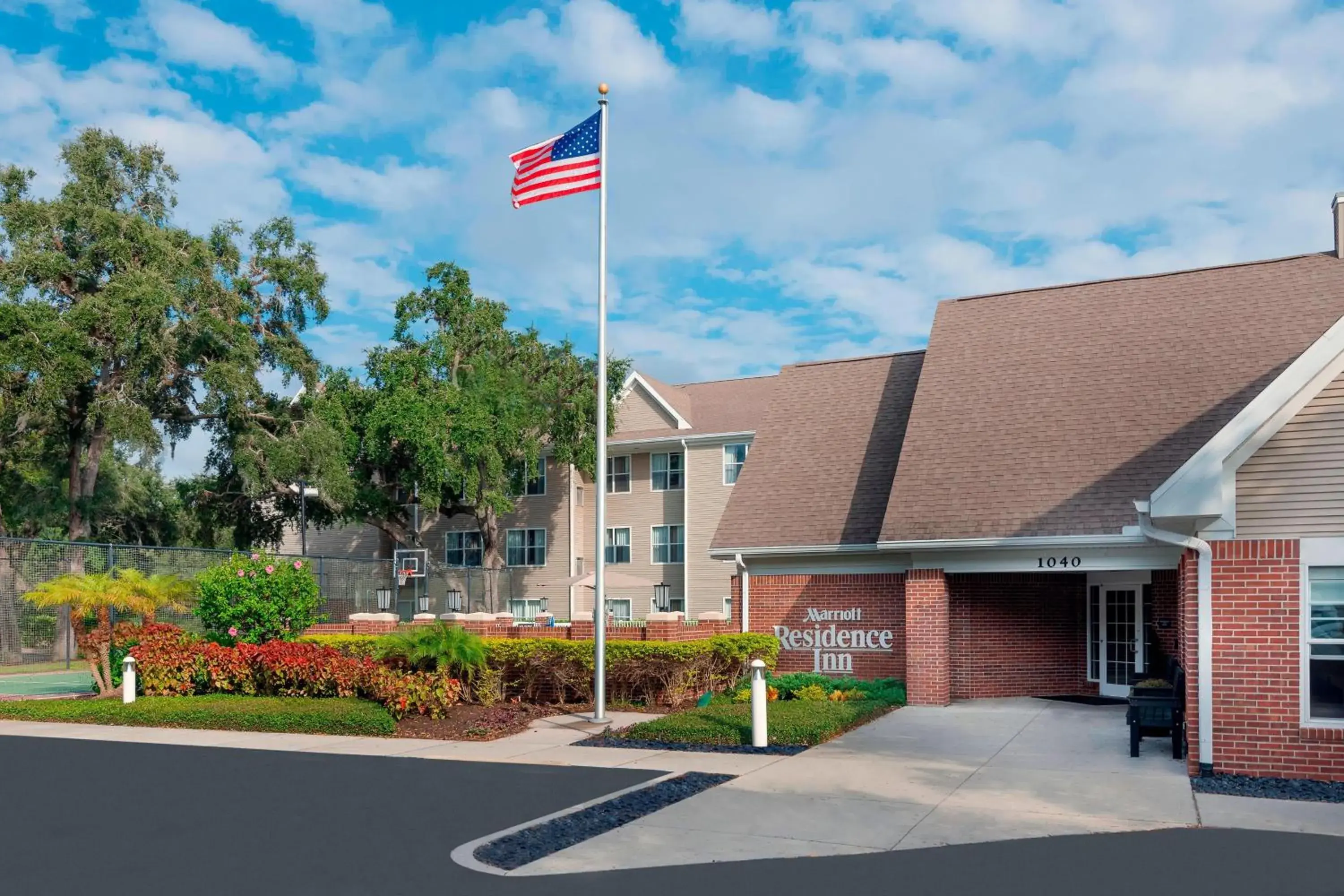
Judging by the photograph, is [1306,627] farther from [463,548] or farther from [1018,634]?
[463,548]

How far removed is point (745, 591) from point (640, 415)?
23.4 metres

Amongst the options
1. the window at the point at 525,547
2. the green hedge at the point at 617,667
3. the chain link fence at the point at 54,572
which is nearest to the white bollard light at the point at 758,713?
the green hedge at the point at 617,667

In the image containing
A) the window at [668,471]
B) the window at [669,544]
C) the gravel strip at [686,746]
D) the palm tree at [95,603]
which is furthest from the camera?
the window at [668,471]

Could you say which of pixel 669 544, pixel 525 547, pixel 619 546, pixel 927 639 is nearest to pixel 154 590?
pixel 927 639

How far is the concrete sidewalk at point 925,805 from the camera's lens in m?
9.77

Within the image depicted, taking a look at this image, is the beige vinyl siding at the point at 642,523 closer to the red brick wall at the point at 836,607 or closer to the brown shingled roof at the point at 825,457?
the brown shingled roof at the point at 825,457

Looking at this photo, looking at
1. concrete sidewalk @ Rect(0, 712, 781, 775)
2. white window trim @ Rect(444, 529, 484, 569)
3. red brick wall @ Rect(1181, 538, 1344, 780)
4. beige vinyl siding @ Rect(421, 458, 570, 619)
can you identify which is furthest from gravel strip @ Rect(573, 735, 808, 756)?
white window trim @ Rect(444, 529, 484, 569)

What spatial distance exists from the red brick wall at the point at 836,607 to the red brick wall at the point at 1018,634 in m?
1.14

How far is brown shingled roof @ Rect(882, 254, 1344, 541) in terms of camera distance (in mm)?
19828

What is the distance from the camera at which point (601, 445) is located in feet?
59.5

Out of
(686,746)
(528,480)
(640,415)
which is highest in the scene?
(640,415)

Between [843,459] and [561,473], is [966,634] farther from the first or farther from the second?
[561,473]

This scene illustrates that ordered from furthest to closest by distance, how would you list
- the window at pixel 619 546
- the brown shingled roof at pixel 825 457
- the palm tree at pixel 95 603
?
the window at pixel 619 546 < the brown shingled roof at pixel 825 457 < the palm tree at pixel 95 603

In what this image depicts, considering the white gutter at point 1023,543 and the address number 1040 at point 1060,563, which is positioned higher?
the white gutter at point 1023,543
